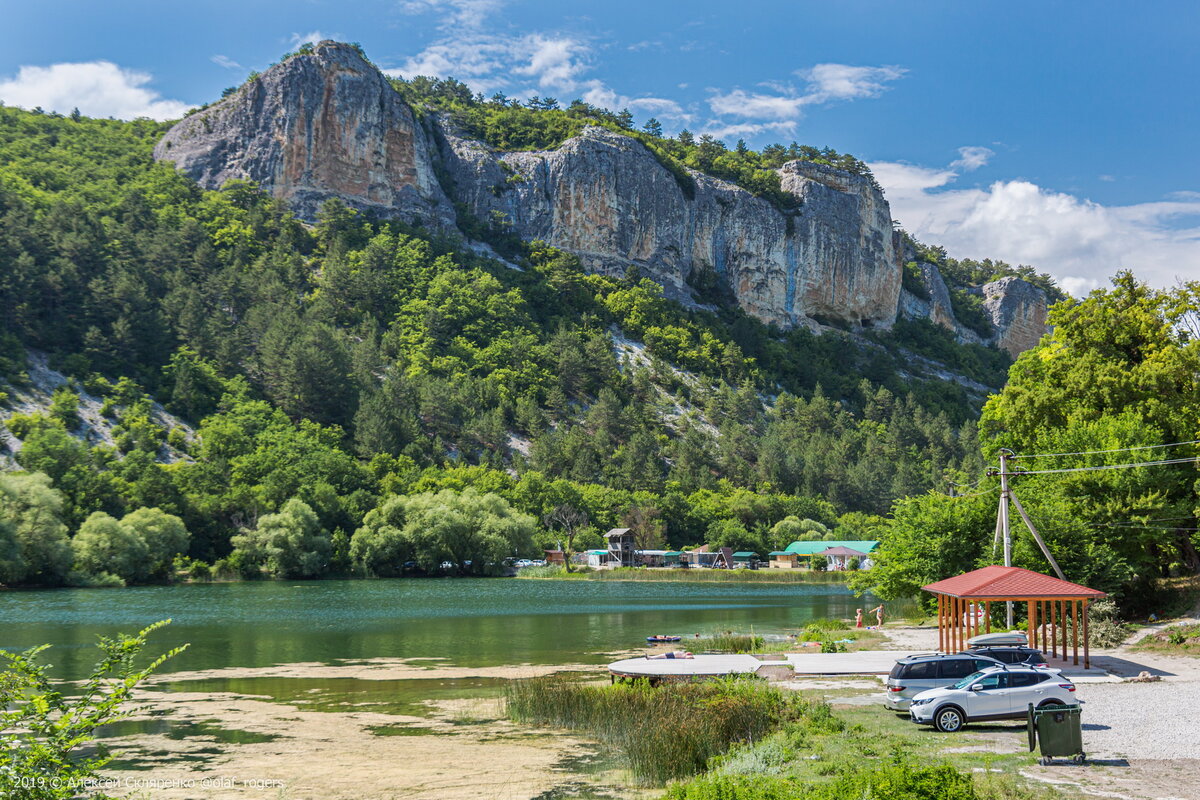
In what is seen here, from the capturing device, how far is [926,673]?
20.1 m

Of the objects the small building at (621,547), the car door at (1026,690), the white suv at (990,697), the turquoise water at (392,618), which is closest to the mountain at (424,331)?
the small building at (621,547)

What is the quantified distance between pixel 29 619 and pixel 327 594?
22.4 metres

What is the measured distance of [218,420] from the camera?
104m

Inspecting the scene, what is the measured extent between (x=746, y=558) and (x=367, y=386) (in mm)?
52849

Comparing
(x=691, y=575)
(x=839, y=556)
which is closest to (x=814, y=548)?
(x=839, y=556)

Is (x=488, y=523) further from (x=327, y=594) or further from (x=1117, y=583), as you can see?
(x=1117, y=583)

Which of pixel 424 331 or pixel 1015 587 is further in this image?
pixel 424 331

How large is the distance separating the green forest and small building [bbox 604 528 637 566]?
274 centimetres

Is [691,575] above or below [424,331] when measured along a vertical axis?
below

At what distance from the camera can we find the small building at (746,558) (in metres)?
111

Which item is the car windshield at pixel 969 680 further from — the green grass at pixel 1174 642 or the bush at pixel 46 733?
the bush at pixel 46 733

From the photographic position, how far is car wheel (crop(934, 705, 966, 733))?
18.5 m

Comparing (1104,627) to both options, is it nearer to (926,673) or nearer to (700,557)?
(926,673)

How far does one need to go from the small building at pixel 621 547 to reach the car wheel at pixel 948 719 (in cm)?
8853
